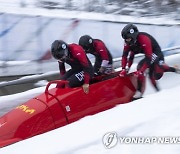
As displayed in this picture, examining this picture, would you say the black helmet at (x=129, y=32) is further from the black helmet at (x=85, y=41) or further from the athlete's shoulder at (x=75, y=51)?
Answer: the athlete's shoulder at (x=75, y=51)

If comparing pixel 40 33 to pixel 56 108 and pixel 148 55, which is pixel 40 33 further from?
pixel 56 108

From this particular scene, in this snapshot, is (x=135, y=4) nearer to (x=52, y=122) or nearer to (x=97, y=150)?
(x=52, y=122)

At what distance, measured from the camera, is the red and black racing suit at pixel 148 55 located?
503 cm

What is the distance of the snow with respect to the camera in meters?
2.19

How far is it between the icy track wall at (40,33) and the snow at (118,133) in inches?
243

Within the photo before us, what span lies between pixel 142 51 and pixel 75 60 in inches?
49.0

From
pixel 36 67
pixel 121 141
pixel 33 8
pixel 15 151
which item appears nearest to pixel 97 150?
pixel 121 141

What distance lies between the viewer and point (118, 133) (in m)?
2.36

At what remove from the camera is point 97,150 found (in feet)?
7.22

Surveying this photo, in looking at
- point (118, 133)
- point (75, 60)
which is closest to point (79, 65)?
point (75, 60)

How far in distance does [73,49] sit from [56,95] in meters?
0.77

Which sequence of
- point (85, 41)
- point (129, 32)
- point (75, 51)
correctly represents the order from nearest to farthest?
point (75, 51) → point (129, 32) → point (85, 41)

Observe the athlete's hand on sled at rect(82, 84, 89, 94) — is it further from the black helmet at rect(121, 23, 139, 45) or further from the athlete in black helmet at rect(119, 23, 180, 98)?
the black helmet at rect(121, 23, 139, 45)
